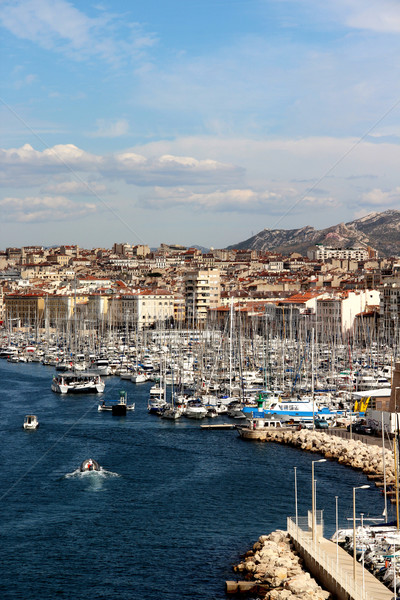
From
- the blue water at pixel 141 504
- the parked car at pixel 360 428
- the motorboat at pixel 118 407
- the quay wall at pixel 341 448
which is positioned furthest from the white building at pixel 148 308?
the quay wall at pixel 341 448

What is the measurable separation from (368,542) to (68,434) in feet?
36.2

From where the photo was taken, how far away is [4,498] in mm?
14633

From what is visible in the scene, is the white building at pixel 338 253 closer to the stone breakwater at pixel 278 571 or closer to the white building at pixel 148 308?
the white building at pixel 148 308

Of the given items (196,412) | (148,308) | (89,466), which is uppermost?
(148,308)

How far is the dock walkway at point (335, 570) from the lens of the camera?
957 centimetres

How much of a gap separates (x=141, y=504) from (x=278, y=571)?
4.10 metres

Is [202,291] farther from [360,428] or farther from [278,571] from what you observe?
[278,571]

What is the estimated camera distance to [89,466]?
16.6 meters

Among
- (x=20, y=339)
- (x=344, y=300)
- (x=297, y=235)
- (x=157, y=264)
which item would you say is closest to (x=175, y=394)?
(x=344, y=300)

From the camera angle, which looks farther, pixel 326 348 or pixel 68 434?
pixel 326 348

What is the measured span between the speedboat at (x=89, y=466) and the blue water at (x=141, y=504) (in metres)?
0.20

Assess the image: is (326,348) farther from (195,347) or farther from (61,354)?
(61,354)

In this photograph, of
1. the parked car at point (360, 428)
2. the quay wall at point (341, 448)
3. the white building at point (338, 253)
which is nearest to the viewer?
the quay wall at point (341, 448)

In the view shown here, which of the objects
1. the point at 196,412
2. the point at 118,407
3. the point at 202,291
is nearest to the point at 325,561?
the point at 196,412
